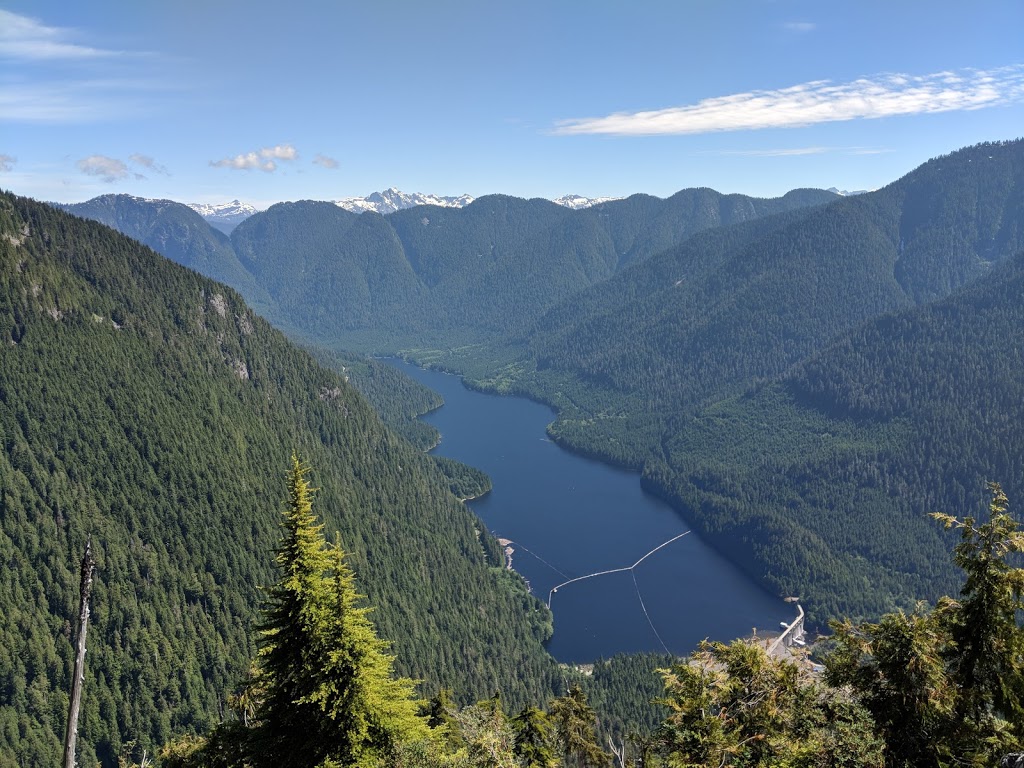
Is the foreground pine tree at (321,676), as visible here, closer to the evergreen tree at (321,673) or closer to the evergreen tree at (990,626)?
the evergreen tree at (321,673)

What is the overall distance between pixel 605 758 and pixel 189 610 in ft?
423

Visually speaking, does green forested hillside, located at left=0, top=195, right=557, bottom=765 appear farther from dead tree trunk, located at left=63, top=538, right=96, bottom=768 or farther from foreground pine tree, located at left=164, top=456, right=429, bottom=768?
dead tree trunk, located at left=63, top=538, right=96, bottom=768

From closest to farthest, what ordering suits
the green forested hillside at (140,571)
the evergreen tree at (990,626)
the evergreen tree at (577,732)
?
the evergreen tree at (990,626)
the evergreen tree at (577,732)
the green forested hillside at (140,571)

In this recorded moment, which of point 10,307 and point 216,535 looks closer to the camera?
point 216,535

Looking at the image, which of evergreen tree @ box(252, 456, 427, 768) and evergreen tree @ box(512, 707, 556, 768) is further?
evergreen tree @ box(512, 707, 556, 768)

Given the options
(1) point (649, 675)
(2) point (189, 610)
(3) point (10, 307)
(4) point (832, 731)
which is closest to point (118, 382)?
(3) point (10, 307)

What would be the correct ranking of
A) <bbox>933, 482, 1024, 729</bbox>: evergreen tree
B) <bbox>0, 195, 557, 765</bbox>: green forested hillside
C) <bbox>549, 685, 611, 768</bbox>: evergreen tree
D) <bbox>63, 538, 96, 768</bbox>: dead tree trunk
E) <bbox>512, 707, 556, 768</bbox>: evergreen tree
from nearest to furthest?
<bbox>933, 482, 1024, 729</bbox>: evergreen tree, <bbox>63, 538, 96, 768</bbox>: dead tree trunk, <bbox>512, 707, 556, 768</bbox>: evergreen tree, <bbox>549, 685, 611, 768</bbox>: evergreen tree, <bbox>0, 195, 557, 765</bbox>: green forested hillside

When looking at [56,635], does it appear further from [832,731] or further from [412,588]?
[832,731]

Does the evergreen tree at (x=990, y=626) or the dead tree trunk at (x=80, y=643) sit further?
the dead tree trunk at (x=80, y=643)

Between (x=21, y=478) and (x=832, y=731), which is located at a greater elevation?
(x=832, y=731)

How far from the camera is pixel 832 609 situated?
19688cm

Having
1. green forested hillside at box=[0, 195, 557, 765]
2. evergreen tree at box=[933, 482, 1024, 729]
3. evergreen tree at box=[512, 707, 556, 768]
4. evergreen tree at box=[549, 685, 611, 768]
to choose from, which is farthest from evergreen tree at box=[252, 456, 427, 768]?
green forested hillside at box=[0, 195, 557, 765]

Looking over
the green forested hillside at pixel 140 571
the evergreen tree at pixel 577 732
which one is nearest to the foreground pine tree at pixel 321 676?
→ the evergreen tree at pixel 577 732

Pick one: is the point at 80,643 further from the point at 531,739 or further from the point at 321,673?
the point at 531,739
